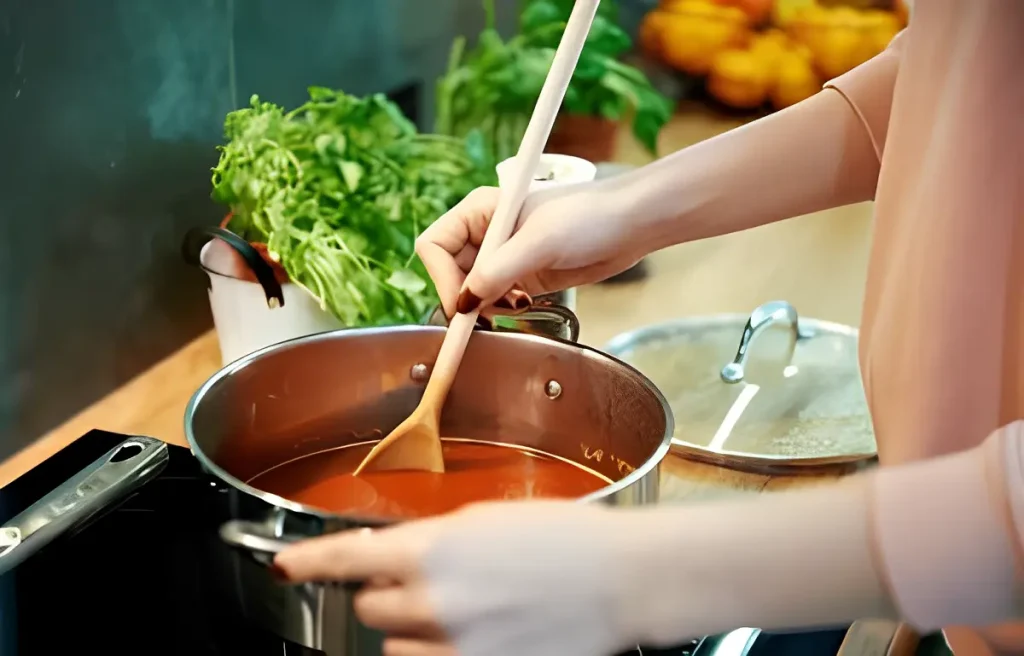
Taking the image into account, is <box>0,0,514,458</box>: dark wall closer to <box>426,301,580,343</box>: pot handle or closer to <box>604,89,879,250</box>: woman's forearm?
<box>426,301,580,343</box>: pot handle

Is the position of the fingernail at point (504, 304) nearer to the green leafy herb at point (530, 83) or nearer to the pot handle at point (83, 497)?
the pot handle at point (83, 497)

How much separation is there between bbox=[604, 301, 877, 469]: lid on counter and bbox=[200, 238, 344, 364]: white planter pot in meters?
0.29

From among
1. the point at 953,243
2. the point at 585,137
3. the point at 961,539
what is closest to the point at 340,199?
the point at 585,137

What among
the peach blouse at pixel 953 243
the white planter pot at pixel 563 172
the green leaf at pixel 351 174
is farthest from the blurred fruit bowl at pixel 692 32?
the peach blouse at pixel 953 243

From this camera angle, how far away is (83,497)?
70 centimetres

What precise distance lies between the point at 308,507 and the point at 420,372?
0.99 ft

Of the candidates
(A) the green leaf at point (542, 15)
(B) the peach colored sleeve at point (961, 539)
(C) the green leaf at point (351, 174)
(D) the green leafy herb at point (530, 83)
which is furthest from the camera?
(A) the green leaf at point (542, 15)

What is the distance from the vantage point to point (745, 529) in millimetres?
418

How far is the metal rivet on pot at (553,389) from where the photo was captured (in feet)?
2.61

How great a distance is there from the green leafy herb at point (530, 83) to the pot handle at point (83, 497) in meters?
0.60

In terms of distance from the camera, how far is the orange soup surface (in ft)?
2.43

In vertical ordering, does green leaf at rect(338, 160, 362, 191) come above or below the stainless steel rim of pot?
above

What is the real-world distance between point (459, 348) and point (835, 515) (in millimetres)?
388

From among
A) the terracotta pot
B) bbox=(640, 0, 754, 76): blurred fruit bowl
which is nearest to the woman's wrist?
the terracotta pot
